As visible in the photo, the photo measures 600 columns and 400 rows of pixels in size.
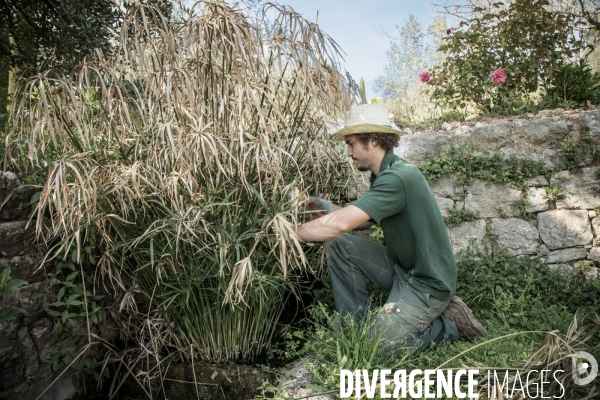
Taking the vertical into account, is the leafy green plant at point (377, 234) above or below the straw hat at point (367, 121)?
below

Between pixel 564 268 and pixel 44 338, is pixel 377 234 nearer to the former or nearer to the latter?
pixel 564 268

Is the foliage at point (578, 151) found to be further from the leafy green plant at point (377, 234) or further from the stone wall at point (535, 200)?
the leafy green plant at point (377, 234)

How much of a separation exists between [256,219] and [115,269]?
823 millimetres

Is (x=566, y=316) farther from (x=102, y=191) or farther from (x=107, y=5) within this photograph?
(x=107, y=5)

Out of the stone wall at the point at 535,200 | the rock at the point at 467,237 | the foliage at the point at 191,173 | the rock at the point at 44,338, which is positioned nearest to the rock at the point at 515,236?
the stone wall at the point at 535,200

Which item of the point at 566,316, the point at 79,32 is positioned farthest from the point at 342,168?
the point at 79,32

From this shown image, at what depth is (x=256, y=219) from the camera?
2.38 metres

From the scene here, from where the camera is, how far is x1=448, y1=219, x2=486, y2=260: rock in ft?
12.5

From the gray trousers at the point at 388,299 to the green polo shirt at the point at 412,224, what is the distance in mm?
91

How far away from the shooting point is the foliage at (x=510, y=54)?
15.4 ft

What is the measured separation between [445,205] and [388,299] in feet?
5.10

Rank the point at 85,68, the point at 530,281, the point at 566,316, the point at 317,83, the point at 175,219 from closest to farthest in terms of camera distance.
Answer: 1. the point at 175,219
2. the point at 85,68
3. the point at 317,83
4. the point at 566,316
5. the point at 530,281

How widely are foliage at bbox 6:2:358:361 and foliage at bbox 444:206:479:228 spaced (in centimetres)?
166

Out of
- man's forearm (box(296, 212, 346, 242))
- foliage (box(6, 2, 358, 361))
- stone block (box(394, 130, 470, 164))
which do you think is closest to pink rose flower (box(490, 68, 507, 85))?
stone block (box(394, 130, 470, 164))
